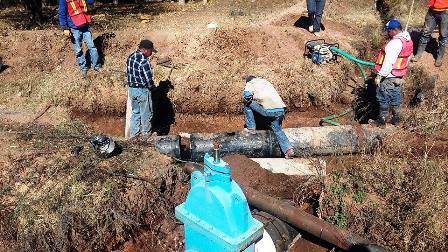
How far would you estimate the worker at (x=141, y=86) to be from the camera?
631 centimetres

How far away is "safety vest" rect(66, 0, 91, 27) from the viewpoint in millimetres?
7766

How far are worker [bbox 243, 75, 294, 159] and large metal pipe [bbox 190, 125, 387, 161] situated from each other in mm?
121

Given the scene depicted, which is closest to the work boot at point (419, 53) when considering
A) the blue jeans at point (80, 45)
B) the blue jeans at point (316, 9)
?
the blue jeans at point (316, 9)

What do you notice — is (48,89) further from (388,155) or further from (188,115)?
(388,155)

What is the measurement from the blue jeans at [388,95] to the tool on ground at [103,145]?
4150 millimetres

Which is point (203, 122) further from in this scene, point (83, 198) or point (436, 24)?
point (436, 24)

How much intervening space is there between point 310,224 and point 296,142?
2.17m

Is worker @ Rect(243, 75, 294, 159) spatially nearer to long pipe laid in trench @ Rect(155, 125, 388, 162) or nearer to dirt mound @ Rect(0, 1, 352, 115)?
long pipe laid in trench @ Rect(155, 125, 388, 162)

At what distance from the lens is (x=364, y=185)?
5.27 metres

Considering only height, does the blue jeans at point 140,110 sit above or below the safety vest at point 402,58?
below

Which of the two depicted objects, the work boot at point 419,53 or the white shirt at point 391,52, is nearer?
the white shirt at point 391,52

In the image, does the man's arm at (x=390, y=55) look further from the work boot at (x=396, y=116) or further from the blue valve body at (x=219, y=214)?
the blue valve body at (x=219, y=214)

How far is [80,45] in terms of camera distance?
826cm

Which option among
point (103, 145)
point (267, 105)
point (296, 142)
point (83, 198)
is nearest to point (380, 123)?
point (296, 142)
